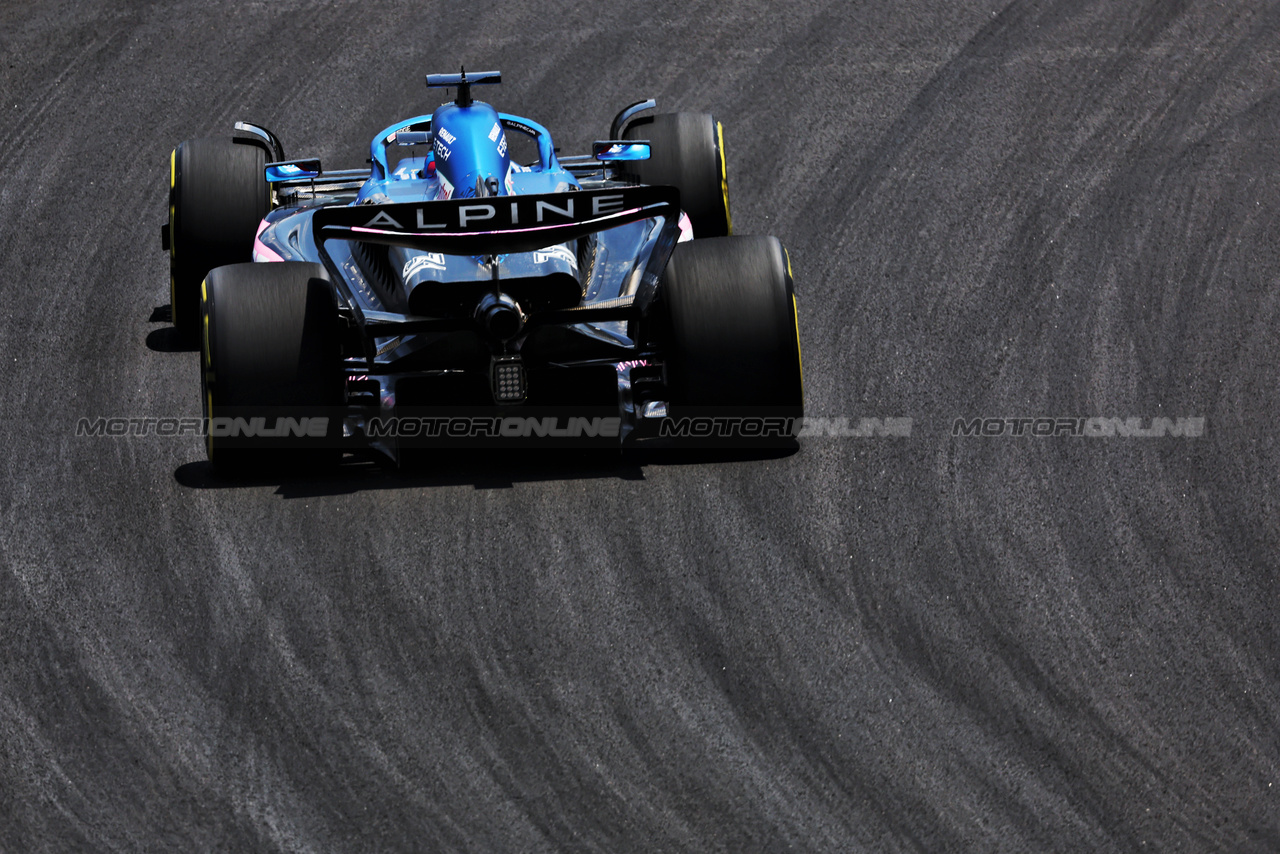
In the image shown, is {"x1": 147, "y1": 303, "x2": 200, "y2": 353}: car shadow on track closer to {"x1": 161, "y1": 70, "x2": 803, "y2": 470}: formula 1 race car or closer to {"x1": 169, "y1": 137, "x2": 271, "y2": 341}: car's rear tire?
{"x1": 169, "y1": 137, "x2": 271, "y2": 341}: car's rear tire

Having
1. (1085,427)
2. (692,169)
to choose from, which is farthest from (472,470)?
(1085,427)

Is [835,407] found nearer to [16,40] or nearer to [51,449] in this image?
[51,449]

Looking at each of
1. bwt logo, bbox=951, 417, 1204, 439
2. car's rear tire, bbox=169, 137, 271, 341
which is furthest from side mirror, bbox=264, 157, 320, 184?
bwt logo, bbox=951, 417, 1204, 439

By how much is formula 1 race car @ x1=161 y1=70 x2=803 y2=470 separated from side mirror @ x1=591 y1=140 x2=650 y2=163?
104cm

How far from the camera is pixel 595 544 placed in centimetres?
707

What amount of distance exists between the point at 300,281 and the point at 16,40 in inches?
289

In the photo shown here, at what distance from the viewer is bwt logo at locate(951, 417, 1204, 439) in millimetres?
8156

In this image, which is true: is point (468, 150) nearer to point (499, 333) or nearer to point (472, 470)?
point (499, 333)

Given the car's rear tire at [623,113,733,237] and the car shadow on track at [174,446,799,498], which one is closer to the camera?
the car shadow on track at [174,446,799,498]

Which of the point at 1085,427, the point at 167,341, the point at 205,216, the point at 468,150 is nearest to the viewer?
the point at 1085,427

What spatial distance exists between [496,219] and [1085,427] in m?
3.25

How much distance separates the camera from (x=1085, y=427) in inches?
324

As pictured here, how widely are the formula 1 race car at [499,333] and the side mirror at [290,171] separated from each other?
106 cm

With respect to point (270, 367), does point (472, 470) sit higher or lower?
lower
